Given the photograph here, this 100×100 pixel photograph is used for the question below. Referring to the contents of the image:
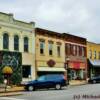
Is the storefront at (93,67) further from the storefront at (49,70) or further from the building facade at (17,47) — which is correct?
the building facade at (17,47)

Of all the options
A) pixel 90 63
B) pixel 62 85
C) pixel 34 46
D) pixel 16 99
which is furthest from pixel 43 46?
pixel 16 99

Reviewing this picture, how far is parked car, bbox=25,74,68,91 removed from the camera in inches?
1531

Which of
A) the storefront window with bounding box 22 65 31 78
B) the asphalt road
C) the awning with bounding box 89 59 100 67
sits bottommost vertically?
the asphalt road

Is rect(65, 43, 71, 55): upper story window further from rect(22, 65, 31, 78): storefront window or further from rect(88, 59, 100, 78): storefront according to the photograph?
rect(22, 65, 31, 78): storefront window

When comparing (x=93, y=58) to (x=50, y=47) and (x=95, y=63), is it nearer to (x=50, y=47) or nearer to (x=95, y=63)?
(x=95, y=63)

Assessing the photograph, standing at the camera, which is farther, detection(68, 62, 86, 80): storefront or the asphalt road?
detection(68, 62, 86, 80): storefront

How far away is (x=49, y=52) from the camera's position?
53031 mm

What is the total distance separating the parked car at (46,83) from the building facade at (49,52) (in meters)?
9.05

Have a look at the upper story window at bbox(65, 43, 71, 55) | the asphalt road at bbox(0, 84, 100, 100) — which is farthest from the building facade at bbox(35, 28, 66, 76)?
the asphalt road at bbox(0, 84, 100, 100)

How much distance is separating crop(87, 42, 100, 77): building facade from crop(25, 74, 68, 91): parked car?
84.6 feet

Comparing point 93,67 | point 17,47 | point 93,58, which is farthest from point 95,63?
point 17,47

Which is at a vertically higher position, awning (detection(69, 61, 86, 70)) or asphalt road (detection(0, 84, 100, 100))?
awning (detection(69, 61, 86, 70))

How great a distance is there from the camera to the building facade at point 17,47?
144 feet

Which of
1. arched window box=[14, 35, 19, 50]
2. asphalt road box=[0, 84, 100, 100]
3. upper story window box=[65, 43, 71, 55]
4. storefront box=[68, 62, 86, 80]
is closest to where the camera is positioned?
asphalt road box=[0, 84, 100, 100]
